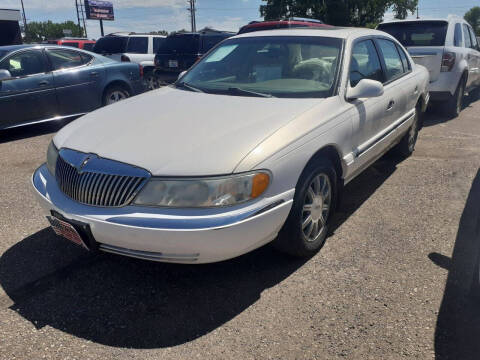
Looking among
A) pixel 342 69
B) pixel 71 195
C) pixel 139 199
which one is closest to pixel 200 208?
pixel 139 199

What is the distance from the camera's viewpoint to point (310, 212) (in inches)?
124

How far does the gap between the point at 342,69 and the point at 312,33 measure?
670mm

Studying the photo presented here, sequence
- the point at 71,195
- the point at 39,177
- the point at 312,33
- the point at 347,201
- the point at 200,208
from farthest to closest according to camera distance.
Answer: the point at 347,201, the point at 312,33, the point at 39,177, the point at 71,195, the point at 200,208

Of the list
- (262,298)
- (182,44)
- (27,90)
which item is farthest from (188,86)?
(182,44)

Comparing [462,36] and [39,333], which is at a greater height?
[462,36]

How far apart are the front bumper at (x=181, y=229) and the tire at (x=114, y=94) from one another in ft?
18.9

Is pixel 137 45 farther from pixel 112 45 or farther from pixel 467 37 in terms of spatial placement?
pixel 467 37

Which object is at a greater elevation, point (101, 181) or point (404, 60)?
point (404, 60)

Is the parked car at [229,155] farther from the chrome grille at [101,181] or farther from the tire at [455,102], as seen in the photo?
the tire at [455,102]

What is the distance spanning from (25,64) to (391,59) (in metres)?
5.50

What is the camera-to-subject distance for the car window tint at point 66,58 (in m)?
7.20

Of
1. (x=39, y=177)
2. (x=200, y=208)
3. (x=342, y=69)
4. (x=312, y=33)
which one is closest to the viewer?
(x=200, y=208)

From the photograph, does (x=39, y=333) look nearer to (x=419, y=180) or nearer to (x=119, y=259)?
(x=119, y=259)

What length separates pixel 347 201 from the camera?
14.3 ft
